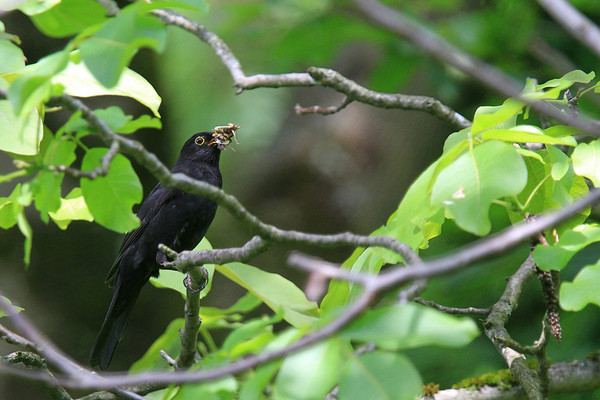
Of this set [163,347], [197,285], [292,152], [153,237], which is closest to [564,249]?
[197,285]

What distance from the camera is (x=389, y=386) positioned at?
974 millimetres

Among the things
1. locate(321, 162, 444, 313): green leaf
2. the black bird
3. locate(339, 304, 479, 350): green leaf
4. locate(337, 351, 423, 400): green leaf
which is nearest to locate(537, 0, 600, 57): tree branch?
locate(339, 304, 479, 350): green leaf

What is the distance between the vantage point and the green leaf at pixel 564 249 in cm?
149

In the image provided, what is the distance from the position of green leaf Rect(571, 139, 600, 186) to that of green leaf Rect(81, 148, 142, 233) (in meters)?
1.19

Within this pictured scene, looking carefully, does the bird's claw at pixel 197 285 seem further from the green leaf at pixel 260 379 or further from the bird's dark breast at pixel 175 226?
the bird's dark breast at pixel 175 226

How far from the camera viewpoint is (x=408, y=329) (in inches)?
36.7

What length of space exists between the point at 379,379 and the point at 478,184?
594 mm

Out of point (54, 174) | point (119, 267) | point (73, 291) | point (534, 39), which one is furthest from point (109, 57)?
point (73, 291)

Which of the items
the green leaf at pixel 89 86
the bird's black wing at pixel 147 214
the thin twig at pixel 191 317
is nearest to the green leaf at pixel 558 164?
the green leaf at pixel 89 86

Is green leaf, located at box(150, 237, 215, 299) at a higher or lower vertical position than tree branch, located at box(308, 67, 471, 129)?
lower

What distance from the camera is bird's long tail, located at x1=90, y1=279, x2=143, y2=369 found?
3523 mm

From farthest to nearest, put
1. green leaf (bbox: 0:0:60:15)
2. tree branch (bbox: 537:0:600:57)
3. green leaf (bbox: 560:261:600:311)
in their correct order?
green leaf (bbox: 0:0:60:15)
green leaf (bbox: 560:261:600:311)
tree branch (bbox: 537:0:600:57)

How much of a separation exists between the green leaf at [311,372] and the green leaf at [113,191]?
2.33ft

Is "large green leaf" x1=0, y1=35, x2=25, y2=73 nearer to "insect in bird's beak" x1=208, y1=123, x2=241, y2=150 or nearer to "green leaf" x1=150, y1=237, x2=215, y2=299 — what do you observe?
"green leaf" x1=150, y1=237, x2=215, y2=299
